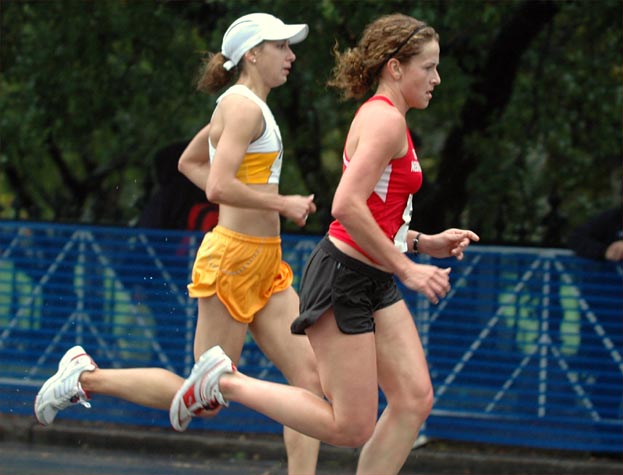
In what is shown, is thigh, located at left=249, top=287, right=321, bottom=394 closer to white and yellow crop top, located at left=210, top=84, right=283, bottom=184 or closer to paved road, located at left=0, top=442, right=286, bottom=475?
white and yellow crop top, located at left=210, top=84, right=283, bottom=184

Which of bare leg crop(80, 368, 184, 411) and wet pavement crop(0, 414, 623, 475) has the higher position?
bare leg crop(80, 368, 184, 411)

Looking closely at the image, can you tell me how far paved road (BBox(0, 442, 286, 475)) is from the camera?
8.05 m

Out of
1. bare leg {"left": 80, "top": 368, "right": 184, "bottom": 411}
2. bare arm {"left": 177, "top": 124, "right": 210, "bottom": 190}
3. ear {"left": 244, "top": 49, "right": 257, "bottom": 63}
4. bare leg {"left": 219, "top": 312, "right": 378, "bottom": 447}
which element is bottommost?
bare leg {"left": 80, "top": 368, "right": 184, "bottom": 411}

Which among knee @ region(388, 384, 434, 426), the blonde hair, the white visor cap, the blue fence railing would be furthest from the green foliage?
knee @ region(388, 384, 434, 426)

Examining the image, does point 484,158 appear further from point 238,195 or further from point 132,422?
point 238,195

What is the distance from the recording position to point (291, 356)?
6152mm

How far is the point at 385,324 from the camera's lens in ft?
17.3

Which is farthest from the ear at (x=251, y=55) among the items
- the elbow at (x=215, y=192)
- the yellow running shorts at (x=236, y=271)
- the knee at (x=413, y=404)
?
the knee at (x=413, y=404)

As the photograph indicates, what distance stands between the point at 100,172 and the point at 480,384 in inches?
293

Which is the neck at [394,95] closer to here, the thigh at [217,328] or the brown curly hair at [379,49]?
the brown curly hair at [379,49]

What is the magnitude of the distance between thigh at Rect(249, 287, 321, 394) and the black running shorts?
87 centimetres

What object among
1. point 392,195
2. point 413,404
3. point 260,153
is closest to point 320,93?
point 260,153

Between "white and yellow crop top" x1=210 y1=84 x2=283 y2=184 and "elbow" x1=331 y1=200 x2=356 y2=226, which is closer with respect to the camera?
"elbow" x1=331 y1=200 x2=356 y2=226

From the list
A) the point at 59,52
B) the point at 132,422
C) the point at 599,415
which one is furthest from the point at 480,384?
the point at 59,52
